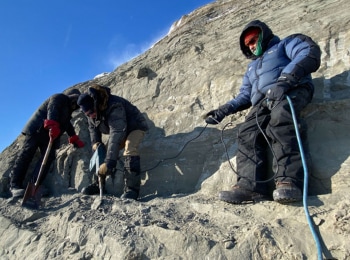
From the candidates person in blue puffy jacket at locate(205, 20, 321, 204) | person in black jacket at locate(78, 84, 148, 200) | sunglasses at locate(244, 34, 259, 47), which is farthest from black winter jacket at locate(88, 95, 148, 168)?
sunglasses at locate(244, 34, 259, 47)

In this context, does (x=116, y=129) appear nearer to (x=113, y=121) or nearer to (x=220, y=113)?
(x=113, y=121)

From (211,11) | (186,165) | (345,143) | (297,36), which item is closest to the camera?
(345,143)

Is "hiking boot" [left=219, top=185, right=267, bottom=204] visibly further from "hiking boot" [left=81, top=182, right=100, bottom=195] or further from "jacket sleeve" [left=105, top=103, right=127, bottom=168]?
"hiking boot" [left=81, top=182, right=100, bottom=195]

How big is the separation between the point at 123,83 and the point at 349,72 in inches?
192

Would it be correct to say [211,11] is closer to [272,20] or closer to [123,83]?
[272,20]

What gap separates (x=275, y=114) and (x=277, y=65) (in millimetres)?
830

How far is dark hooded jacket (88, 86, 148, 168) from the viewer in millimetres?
5262

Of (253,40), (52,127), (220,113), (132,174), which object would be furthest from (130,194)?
(253,40)

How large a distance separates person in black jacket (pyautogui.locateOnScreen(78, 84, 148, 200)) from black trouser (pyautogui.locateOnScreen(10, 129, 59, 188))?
38.4 inches

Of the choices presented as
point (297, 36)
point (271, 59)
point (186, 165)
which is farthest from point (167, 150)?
point (297, 36)

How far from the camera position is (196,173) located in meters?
5.57

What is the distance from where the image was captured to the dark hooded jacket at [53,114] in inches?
241

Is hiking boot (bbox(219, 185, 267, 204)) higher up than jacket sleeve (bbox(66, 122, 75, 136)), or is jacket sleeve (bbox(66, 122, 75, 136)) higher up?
jacket sleeve (bbox(66, 122, 75, 136))

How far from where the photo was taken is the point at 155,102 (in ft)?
23.6
